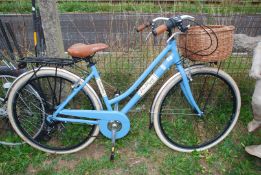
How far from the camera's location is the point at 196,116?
3.83 metres

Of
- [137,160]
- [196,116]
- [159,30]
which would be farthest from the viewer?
[196,116]

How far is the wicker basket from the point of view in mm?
2842

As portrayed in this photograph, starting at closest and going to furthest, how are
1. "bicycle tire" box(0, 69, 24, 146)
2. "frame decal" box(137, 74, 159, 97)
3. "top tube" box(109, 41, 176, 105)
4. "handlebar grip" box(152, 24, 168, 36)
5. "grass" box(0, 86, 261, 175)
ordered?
"handlebar grip" box(152, 24, 168, 36), "top tube" box(109, 41, 176, 105), "frame decal" box(137, 74, 159, 97), "grass" box(0, 86, 261, 175), "bicycle tire" box(0, 69, 24, 146)

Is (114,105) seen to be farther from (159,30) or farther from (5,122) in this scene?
(5,122)

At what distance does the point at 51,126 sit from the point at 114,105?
2.55 feet

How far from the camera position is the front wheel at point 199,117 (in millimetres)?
3455

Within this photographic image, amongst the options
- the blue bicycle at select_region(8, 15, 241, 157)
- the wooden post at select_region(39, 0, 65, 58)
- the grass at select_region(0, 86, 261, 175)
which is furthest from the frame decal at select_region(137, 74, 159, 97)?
the wooden post at select_region(39, 0, 65, 58)

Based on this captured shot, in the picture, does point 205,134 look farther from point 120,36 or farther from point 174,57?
point 120,36

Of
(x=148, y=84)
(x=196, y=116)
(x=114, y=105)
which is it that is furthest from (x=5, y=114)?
(x=196, y=116)

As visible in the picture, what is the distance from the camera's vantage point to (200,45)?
9.46 feet

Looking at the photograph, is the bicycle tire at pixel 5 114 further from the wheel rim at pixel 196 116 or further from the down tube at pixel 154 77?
the wheel rim at pixel 196 116

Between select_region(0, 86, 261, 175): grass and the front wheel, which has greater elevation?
the front wheel

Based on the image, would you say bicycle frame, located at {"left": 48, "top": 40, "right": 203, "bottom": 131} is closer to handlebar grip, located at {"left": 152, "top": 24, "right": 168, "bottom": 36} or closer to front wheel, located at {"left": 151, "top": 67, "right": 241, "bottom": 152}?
handlebar grip, located at {"left": 152, "top": 24, "right": 168, "bottom": 36}

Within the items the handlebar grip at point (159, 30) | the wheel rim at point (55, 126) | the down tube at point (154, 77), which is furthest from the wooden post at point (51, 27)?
the handlebar grip at point (159, 30)
